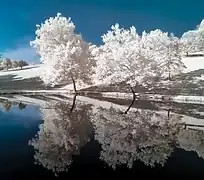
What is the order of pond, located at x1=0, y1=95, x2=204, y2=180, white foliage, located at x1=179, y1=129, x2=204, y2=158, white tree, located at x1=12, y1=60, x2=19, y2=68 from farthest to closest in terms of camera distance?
1. white tree, located at x1=12, y1=60, x2=19, y2=68
2. white foliage, located at x1=179, y1=129, x2=204, y2=158
3. pond, located at x1=0, y1=95, x2=204, y2=180

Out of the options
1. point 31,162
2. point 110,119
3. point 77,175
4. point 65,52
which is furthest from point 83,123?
point 65,52

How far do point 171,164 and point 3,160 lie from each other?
619 centimetres

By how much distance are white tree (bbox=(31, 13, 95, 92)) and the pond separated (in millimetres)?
25222

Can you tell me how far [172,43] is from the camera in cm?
4744

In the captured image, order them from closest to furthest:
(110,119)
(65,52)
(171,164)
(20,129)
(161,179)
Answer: (161,179) → (171,164) → (20,129) → (110,119) → (65,52)

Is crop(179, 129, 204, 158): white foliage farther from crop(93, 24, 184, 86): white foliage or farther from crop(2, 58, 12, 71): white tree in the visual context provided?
crop(2, 58, 12, 71): white tree

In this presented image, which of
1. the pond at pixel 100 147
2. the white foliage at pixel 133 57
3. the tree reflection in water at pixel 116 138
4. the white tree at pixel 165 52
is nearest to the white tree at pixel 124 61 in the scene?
the white foliage at pixel 133 57

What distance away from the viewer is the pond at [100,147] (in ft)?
36.0

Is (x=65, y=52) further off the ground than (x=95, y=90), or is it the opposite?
(x=65, y=52)

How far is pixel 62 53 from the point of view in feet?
156

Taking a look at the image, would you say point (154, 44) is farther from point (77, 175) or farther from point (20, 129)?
point (77, 175)

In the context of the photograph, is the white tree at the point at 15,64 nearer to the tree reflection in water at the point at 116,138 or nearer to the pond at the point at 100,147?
the pond at the point at 100,147

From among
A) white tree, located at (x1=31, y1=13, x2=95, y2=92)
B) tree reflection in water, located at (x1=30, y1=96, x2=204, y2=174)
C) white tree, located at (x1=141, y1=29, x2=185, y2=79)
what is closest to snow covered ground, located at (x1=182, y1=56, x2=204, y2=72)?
white tree, located at (x1=141, y1=29, x2=185, y2=79)

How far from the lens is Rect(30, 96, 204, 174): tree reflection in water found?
12.4 metres
